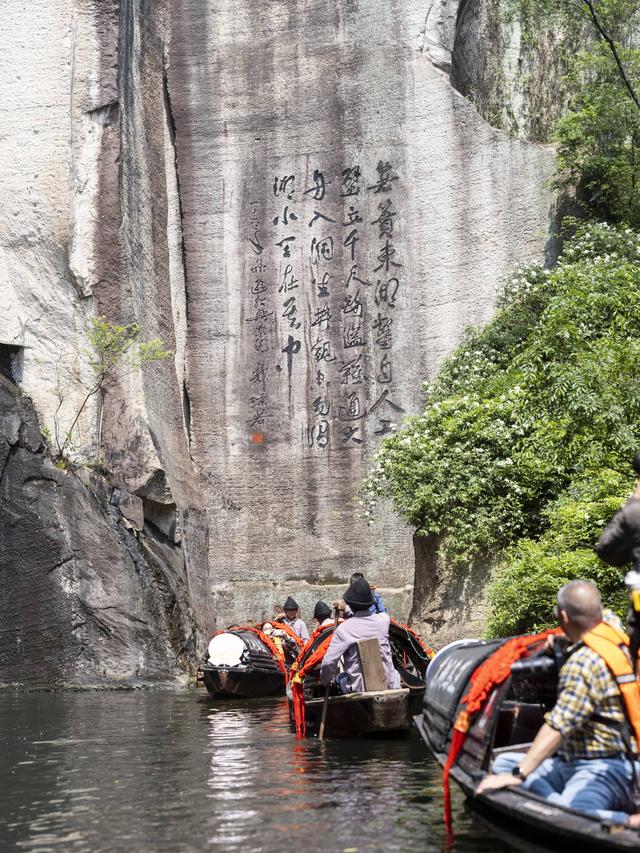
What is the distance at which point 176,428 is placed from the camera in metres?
21.1

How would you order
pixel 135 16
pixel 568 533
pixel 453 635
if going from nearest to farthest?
pixel 568 533 → pixel 453 635 → pixel 135 16

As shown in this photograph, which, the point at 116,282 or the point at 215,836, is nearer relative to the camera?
the point at 215,836

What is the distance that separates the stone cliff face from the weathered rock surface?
1.63 metres

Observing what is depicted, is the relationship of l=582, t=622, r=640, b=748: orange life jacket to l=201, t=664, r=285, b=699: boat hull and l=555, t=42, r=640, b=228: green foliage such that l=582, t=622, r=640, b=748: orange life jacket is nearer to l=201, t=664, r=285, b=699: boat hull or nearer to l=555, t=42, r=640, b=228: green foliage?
l=201, t=664, r=285, b=699: boat hull

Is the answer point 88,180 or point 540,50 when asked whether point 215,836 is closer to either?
point 88,180

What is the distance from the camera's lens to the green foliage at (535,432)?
10.6m

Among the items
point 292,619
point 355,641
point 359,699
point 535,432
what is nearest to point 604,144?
point 535,432

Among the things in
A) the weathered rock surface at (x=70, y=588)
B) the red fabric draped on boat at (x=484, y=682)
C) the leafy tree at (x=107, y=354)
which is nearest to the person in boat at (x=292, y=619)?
the weathered rock surface at (x=70, y=588)

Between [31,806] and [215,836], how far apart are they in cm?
169

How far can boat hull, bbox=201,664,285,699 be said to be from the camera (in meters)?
14.5

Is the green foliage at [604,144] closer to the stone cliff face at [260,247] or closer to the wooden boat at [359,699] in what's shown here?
the stone cliff face at [260,247]

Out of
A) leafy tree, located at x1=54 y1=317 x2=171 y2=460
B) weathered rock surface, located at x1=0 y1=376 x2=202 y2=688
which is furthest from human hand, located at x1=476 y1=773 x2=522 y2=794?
leafy tree, located at x1=54 y1=317 x2=171 y2=460

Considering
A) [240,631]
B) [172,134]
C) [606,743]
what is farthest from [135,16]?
[606,743]

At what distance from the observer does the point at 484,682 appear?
5.71m
